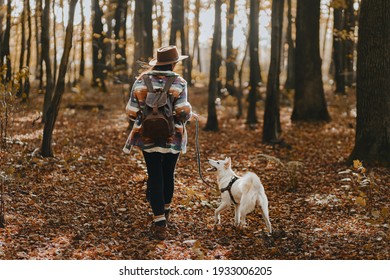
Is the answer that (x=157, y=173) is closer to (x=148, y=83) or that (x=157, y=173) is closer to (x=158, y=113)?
(x=158, y=113)

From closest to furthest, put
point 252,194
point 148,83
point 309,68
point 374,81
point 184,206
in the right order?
1. point 148,83
2. point 252,194
3. point 184,206
4. point 374,81
5. point 309,68

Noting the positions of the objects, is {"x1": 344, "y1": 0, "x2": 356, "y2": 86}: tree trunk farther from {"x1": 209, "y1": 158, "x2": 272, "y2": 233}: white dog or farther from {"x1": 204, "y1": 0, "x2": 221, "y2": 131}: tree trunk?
{"x1": 209, "y1": 158, "x2": 272, "y2": 233}: white dog

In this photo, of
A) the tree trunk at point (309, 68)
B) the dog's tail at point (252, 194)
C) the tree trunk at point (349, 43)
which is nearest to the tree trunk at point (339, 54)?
the tree trunk at point (349, 43)

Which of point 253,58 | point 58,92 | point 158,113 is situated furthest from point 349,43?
point 158,113

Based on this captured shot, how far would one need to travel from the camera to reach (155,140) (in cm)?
622

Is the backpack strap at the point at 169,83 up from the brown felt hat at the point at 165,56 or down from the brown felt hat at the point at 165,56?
down

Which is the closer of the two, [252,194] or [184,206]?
[252,194]

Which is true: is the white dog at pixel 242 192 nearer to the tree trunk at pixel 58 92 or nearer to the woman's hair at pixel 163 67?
the woman's hair at pixel 163 67

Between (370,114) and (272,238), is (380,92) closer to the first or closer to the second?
(370,114)

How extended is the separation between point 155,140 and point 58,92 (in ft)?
15.2

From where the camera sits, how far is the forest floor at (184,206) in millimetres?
6168

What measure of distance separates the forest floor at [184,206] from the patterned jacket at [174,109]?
120 centimetres
